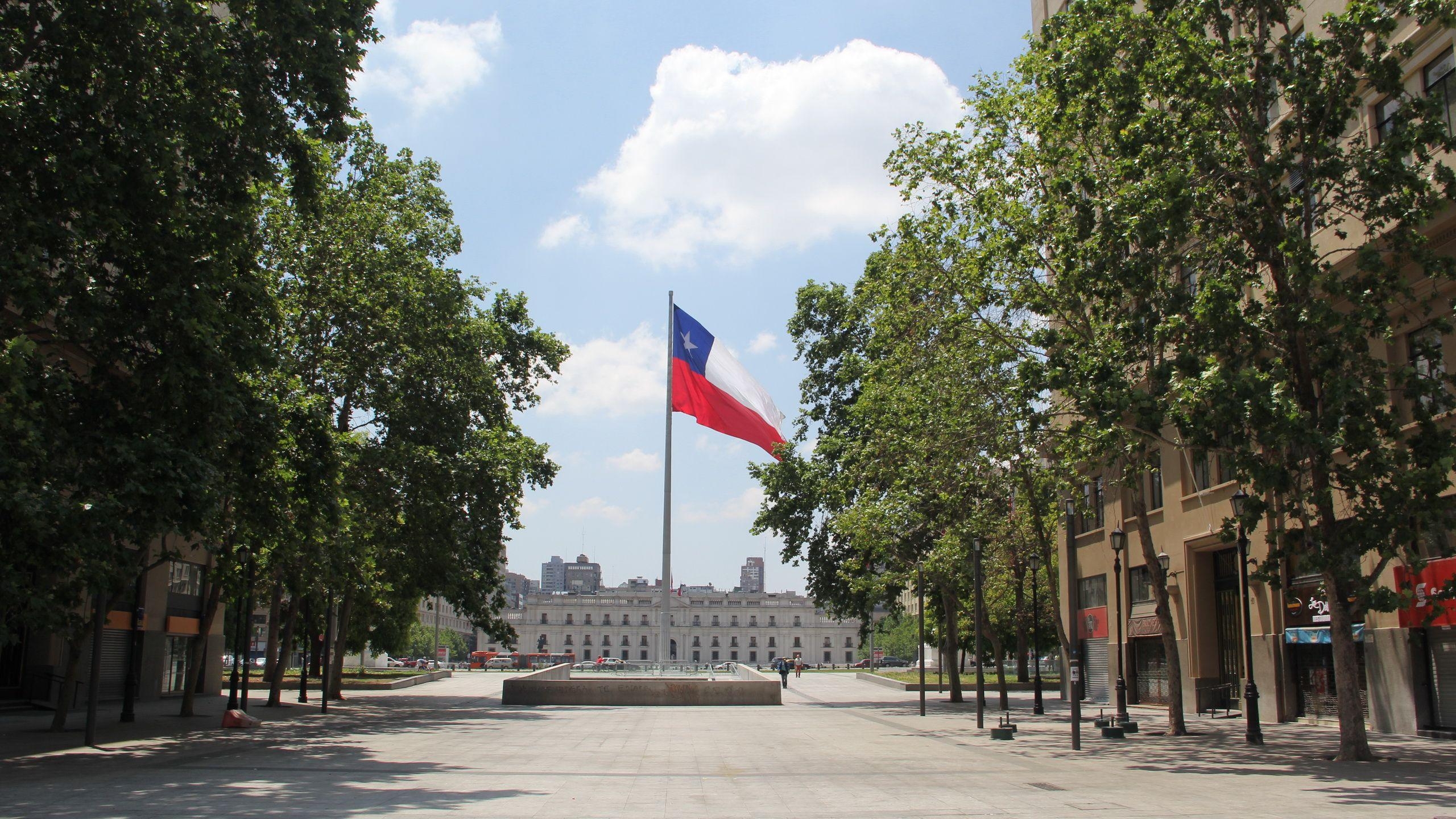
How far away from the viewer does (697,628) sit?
573 feet

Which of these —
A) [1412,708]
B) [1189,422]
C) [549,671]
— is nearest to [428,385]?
[549,671]

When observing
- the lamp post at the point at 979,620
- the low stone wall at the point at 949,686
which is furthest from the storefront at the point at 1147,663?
the low stone wall at the point at 949,686

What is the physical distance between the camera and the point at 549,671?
49.0m

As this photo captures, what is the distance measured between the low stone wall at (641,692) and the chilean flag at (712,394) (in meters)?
8.72

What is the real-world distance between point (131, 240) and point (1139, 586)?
31.4 m

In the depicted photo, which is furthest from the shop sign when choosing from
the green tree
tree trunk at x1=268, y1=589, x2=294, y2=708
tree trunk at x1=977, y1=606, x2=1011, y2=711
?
tree trunk at x1=268, y1=589, x2=294, y2=708

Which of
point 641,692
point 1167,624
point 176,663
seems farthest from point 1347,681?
point 176,663

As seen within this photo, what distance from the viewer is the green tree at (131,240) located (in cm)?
1489

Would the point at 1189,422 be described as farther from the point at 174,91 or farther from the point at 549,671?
the point at 549,671

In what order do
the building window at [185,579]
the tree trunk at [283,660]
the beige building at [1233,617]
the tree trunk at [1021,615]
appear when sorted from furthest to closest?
the building window at [185,579] → the tree trunk at [1021,615] → the tree trunk at [283,660] → the beige building at [1233,617]

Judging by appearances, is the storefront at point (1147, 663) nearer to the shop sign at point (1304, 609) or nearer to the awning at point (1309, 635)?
the shop sign at point (1304, 609)

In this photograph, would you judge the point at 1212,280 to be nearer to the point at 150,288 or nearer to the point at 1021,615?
the point at 150,288

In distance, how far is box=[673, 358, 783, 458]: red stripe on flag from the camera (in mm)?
39750

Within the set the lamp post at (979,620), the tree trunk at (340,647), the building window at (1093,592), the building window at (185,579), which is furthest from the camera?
the building window at (1093,592)
